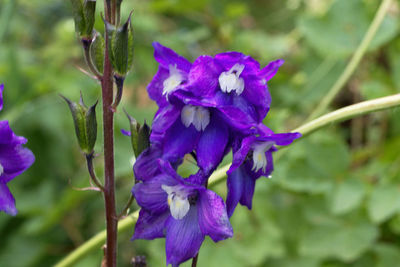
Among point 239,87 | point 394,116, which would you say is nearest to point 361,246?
point 394,116

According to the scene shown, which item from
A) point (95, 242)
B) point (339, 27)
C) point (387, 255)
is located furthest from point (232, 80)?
point (339, 27)

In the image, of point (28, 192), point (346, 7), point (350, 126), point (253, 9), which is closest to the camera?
point (28, 192)

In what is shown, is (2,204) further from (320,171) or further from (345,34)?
(345,34)

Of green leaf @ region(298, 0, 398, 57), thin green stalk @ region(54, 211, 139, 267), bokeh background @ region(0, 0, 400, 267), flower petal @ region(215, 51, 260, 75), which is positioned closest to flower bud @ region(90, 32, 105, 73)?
flower petal @ region(215, 51, 260, 75)

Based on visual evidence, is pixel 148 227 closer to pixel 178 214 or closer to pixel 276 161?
pixel 178 214

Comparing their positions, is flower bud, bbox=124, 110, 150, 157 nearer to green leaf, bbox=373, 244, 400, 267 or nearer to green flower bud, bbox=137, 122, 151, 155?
green flower bud, bbox=137, 122, 151, 155

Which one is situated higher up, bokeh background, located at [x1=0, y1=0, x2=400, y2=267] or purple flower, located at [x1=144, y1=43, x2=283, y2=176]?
purple flower, located at [x1=144, y1=43, x2=283, y2=176]

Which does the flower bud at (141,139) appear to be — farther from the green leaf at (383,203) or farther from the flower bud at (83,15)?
the green leaf at (383,203)
